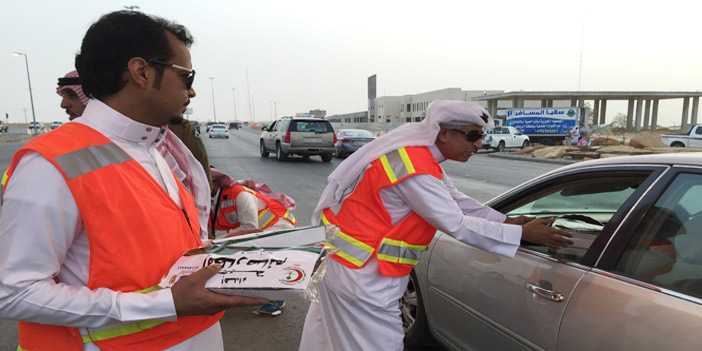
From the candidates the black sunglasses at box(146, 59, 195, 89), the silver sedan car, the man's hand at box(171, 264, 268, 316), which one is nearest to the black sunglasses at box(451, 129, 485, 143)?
the silver sedan car

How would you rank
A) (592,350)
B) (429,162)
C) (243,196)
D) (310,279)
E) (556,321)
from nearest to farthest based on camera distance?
1. (310,279)
2. (592,350)
3. (556,321)
4. (429,162)
5. (243,196)

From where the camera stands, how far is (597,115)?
5600 centimetres

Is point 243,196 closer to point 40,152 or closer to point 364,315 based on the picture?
point 364,315

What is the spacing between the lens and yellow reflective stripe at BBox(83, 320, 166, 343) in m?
1.12

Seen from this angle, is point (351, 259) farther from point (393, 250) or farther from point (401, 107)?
point (401, 107)

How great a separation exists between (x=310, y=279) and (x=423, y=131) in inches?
53.5

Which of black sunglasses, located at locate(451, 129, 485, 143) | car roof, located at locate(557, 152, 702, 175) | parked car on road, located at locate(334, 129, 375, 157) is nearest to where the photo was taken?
car roof, located at locate(557, 152, 702, 175)

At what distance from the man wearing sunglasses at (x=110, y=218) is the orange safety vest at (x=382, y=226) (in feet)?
3.07

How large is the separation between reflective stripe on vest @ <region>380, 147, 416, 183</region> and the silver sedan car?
2.53 feet

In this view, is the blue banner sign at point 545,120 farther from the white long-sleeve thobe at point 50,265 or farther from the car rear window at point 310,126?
the white long-sleeve thobe at point 50,265

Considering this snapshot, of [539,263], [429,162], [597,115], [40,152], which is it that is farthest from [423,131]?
[597,115]

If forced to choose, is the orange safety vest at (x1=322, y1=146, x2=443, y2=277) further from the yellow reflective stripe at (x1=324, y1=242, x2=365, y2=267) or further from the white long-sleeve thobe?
the white long-sleeve thobe

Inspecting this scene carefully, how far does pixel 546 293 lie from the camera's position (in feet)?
6.33

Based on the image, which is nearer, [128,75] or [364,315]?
[128,75]
